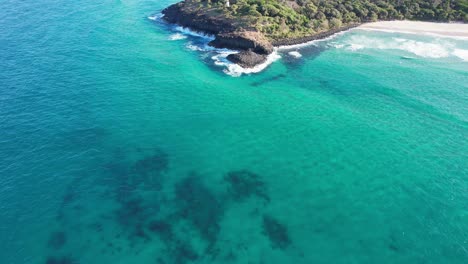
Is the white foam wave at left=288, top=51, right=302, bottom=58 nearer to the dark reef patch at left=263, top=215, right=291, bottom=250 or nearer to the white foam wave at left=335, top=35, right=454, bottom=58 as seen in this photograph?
the white foam wave at left=335, top=35, right=454, bottom=58

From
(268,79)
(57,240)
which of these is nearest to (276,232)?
(57,240)

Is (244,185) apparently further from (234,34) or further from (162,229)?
(234,34)

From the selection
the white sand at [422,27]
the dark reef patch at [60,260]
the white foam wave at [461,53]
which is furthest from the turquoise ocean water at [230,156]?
the white sand at [422,27]

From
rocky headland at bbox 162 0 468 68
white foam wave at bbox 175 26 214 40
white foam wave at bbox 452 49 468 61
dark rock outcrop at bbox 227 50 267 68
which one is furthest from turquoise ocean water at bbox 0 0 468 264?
white foam wave at bbox 175 26 214 40

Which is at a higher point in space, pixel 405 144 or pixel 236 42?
pixel 236 42

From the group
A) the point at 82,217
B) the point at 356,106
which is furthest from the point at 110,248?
the point at 356,106

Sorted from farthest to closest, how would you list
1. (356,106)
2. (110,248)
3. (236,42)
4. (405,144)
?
(236,42), (356,106), (405,144), (110,248)

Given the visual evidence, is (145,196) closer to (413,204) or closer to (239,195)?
(239,195)
